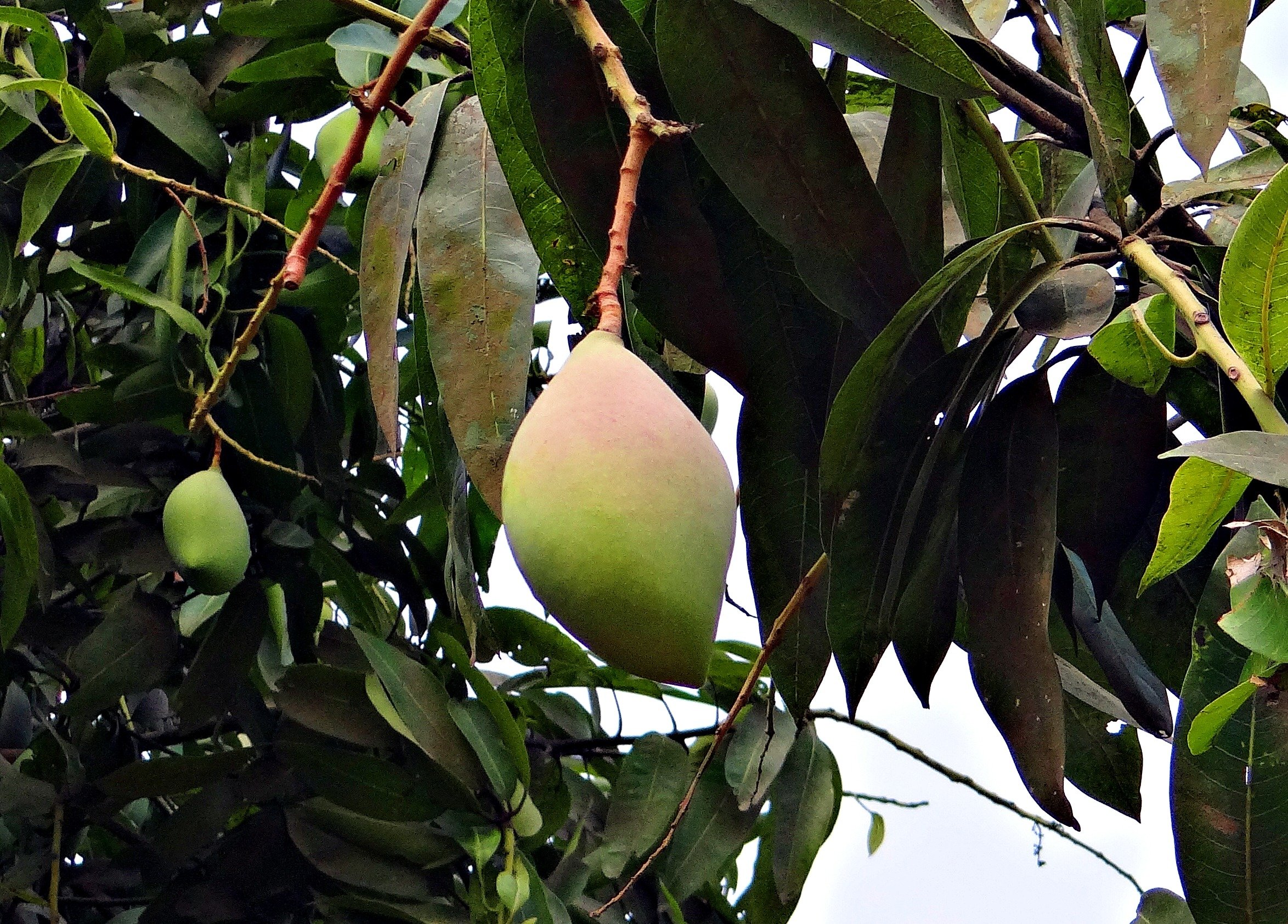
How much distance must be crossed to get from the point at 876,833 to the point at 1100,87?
101 centimetres

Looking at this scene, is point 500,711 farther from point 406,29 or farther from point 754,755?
point 406,29

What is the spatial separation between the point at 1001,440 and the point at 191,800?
2.33 ft

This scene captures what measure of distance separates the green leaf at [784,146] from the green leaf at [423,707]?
50 cm

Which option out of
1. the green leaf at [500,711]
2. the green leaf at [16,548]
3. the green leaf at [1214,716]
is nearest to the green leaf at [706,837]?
the green leaf at [500,711]

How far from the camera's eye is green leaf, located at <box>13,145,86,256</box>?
84 cm

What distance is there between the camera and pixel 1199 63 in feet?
1.68

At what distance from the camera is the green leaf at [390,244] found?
534 millimetres

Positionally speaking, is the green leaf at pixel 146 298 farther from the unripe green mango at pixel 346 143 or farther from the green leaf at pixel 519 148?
the green leaf at pixel 519 148

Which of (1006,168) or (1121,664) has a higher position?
(1006,168)

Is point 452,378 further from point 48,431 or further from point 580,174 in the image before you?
point 48,431

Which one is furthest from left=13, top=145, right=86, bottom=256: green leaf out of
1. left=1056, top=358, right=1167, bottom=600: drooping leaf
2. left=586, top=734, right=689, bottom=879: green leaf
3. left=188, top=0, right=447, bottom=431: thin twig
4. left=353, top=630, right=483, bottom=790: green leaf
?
left=1056, top=358, right=1167, bottom=600: drooping leaf

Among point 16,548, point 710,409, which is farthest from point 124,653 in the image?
point 710,409

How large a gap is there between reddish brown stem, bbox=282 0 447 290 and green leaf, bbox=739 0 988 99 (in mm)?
122

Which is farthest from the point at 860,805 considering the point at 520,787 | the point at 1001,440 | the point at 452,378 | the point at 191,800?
the point at 452,378
